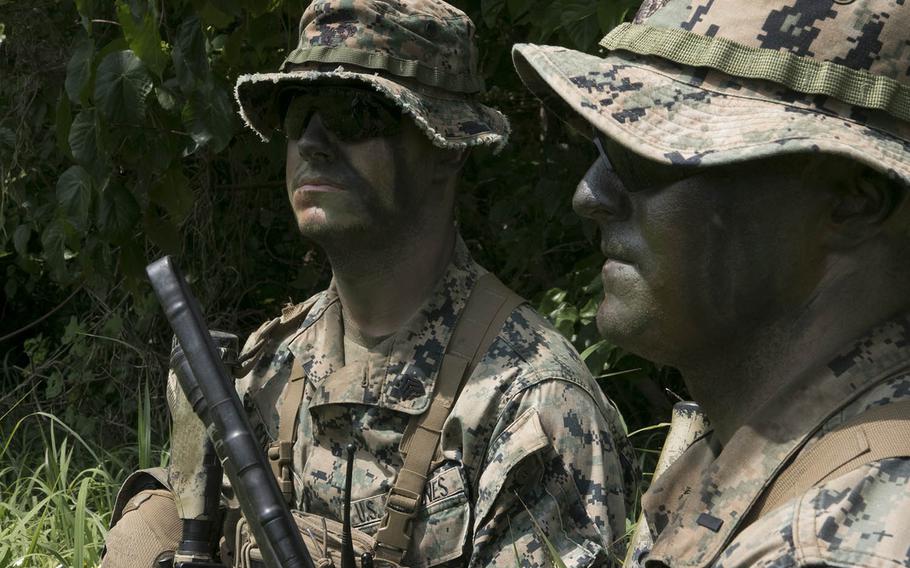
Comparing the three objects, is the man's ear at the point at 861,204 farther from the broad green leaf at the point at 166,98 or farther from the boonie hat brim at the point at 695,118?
the broad green leaf at the point at 166,98

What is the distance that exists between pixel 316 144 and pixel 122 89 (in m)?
1.04

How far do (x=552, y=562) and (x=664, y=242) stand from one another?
3.86 ft

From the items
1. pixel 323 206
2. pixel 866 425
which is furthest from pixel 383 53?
pixel 866 425

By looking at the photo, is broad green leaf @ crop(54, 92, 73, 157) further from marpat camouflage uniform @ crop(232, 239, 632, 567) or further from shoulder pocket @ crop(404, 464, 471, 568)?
shoulder pocket @ crop(404, 464, 471, 568)

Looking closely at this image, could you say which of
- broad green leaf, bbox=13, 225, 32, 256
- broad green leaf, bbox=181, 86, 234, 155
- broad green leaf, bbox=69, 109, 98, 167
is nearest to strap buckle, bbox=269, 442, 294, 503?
broad green leaf, bbox=181, 86, 234, 155

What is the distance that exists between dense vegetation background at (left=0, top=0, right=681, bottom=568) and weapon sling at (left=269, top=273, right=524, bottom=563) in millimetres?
818

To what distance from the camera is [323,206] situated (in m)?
2.88

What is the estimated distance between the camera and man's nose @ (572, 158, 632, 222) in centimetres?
163

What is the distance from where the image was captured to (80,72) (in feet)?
12.4

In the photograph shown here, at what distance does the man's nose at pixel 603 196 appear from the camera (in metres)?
1.63

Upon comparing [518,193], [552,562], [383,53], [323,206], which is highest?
[383,53]

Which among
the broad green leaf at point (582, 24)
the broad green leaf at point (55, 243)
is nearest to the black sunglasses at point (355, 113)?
the broad green leaf at point (582, 24)

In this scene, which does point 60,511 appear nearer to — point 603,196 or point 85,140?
point 85,140

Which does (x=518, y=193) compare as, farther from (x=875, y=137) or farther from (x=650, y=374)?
(x=875, y=137)
